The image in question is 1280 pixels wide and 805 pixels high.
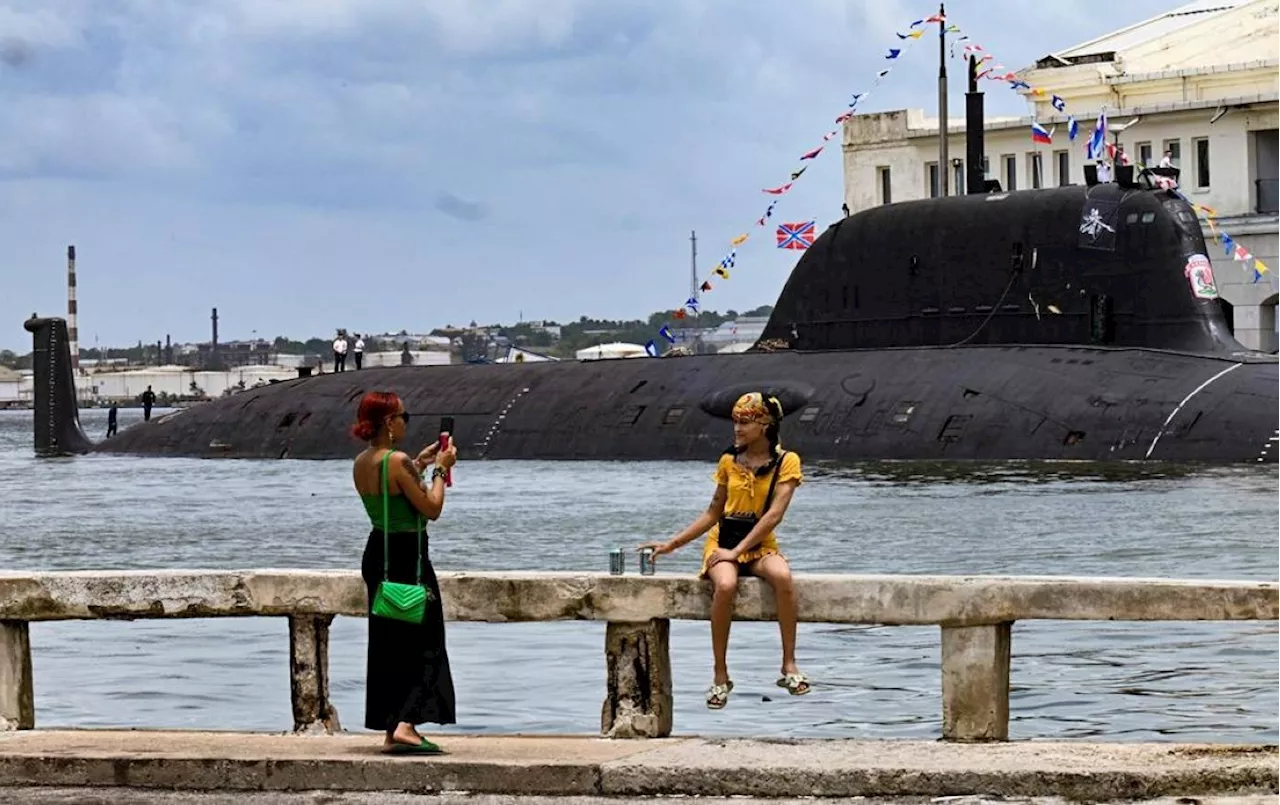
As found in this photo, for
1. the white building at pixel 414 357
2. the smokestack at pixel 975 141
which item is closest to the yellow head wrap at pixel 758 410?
the smokestack at pixel 975 141

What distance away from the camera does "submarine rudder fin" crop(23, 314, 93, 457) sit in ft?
154

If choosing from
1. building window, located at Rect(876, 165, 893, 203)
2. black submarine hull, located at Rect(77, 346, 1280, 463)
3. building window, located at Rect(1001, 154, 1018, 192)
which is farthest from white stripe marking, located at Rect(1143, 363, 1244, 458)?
building window, located at Rect(876, 165, 893, 203)

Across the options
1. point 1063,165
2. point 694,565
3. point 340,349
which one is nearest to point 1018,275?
point 694,565

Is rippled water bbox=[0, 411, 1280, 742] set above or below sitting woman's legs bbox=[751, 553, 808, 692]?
below

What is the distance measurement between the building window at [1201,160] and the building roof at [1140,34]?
615cm

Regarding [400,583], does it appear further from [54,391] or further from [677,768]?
[54,391]

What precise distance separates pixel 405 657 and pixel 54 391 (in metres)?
40.9

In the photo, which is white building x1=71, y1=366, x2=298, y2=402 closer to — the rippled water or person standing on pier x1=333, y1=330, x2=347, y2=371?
person standing on pier x1=333, y1=330, x2=347, y2=371

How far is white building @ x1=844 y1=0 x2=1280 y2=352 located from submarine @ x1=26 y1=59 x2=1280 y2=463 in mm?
23618

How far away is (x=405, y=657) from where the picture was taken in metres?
9.73

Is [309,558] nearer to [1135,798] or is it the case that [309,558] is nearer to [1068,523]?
[1068,523]

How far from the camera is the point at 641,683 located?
10.1 m

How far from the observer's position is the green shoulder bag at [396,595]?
9.55 meters

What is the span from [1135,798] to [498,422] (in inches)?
1257
